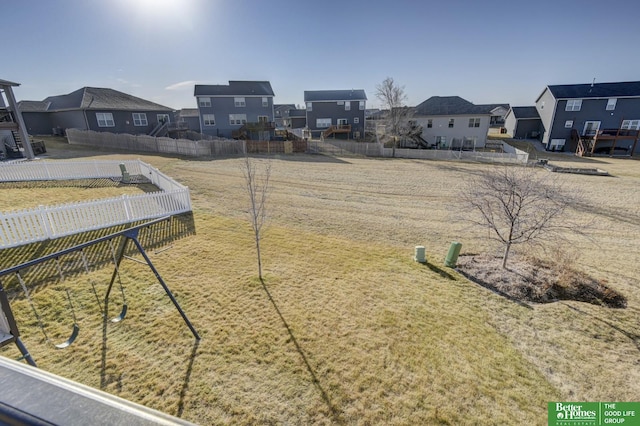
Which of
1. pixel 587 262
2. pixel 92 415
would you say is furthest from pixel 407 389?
pixel 587 262

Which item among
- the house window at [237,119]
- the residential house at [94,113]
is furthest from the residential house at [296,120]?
the residential house at [94,113]

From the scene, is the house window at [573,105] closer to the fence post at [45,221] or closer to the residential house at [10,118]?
the fence post at [45,221]

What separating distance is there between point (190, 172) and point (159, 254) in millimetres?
15058

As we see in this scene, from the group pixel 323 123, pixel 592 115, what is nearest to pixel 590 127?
pixel 592 115

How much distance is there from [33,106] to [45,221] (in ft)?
140

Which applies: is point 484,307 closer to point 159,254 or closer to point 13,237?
point 159,254

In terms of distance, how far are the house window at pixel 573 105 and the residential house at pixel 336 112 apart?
2683cm

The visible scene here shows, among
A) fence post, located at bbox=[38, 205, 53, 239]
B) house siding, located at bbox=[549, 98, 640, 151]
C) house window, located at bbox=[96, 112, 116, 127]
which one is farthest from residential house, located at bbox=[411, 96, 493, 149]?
fence post, located at bbox=[38, 205, 53, 239]

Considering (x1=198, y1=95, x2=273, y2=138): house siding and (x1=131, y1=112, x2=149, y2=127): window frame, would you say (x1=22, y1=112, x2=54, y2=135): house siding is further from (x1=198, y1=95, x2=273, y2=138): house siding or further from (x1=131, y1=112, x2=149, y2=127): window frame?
(x1=198, y1=95, x2=273, y2=138): house siding

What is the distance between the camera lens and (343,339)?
6414 millimetres

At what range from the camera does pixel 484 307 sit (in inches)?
308

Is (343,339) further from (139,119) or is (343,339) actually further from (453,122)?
(139,119)

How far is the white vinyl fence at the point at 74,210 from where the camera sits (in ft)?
29.7

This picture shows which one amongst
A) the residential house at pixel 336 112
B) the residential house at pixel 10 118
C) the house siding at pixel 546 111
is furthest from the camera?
the residential house at pixel 336 112
